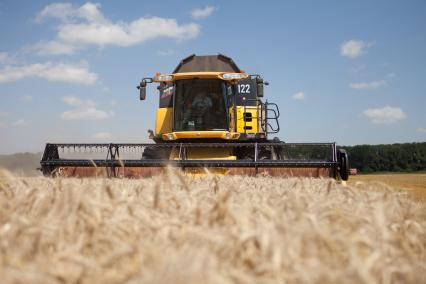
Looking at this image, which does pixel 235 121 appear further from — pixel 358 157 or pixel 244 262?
pixel 358 157

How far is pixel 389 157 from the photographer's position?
44.8 meters

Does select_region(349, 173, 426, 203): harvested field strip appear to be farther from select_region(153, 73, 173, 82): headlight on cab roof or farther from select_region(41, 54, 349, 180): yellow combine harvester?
select_region(153, 73, 173, 82): headlight on cab roof

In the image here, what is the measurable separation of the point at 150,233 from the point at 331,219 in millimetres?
803

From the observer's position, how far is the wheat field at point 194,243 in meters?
1.14

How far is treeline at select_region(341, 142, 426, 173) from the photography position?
1729 inches

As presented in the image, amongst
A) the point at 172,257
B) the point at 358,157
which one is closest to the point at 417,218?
the point at 172,257

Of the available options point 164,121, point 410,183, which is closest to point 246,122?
point 164,121

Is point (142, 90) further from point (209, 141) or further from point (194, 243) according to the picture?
point (194, 243)

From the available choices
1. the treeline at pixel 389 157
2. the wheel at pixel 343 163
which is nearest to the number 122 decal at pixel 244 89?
the wheel at pixel 343 163

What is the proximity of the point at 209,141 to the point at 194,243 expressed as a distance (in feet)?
32.0

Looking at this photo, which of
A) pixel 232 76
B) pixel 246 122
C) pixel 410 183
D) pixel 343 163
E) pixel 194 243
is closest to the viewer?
pixel 194 243

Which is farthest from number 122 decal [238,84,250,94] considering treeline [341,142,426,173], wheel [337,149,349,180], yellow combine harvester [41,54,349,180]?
treeline [341,142,426,173]

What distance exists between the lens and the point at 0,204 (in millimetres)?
2094

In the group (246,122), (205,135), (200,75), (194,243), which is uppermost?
(200,75)
